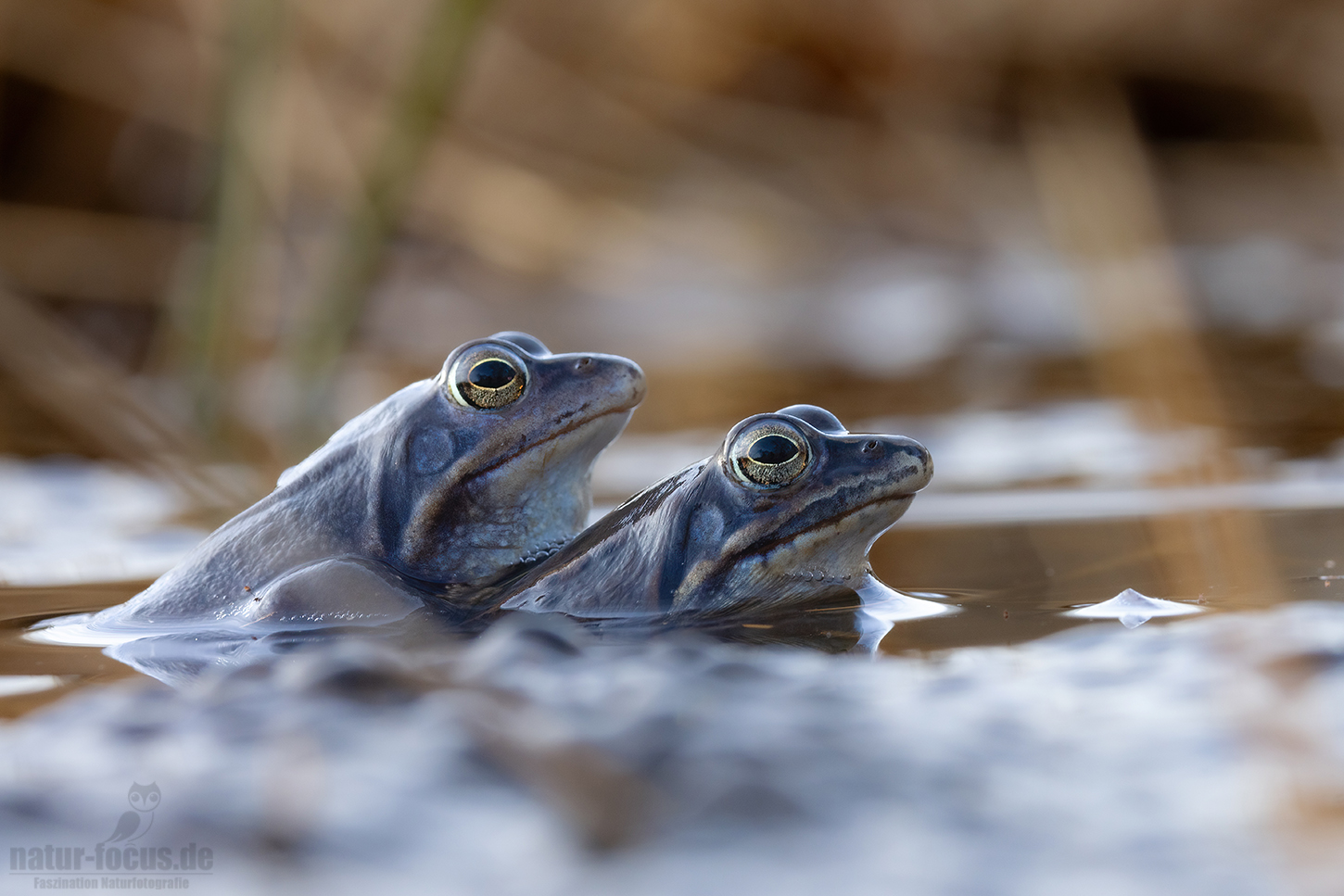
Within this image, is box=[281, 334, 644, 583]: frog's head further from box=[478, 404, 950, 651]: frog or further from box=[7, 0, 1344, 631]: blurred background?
box=[7, 0, 1344, 631]: blurred background

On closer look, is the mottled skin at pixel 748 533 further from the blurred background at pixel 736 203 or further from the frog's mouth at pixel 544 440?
the blurred background at pixel 736 203

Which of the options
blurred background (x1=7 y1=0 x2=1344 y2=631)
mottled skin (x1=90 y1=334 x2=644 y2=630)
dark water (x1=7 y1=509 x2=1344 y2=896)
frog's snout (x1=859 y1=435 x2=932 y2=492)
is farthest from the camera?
blurred background (x1=7 y1=0 x2=1344 y2=631)

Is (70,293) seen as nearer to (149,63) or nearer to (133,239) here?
(133,239)

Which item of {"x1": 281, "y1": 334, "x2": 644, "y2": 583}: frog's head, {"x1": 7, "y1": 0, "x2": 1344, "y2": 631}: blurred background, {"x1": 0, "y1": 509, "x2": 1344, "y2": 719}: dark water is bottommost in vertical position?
{"x1": 0, "y1": 509, "x2": 1344, "y2": 719}: dark water

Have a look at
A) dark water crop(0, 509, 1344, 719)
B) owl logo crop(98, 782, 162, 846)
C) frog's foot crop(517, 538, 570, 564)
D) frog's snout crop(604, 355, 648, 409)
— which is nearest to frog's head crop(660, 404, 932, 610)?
dark water crop(0, 509, 1344, 719)

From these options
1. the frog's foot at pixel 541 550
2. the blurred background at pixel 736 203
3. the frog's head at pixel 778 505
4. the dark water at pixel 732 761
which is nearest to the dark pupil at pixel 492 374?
the frog's foot at pixel 541 550

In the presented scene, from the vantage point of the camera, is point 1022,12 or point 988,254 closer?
point 1022,12

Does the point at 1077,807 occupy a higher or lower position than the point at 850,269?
lower

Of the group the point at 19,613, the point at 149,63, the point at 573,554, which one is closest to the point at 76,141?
the point at 149,63
